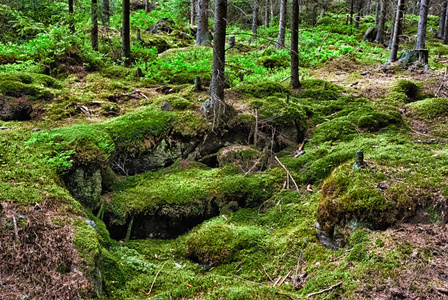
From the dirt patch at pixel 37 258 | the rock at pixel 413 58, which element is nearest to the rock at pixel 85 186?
the dirt patch at pixel 37 258

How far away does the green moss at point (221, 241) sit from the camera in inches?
194

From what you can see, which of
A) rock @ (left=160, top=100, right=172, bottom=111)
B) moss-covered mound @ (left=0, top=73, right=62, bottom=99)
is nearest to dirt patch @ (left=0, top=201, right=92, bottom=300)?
rock @ (left=160, top=100, right=172, bottom=111)

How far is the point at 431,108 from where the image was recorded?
8.30 meters

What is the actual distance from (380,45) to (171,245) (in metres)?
21.8

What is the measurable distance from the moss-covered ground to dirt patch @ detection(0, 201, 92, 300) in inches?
0.9

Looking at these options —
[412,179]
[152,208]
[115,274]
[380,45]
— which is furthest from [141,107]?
Answer: [380,45]

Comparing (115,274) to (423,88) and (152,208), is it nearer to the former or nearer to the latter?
(152,208)

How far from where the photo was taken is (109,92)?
911cm

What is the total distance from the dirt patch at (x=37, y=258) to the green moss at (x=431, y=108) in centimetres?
878

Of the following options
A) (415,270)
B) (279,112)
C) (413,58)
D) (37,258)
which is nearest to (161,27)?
(413,58)

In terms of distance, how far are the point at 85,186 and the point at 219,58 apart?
4.01 m

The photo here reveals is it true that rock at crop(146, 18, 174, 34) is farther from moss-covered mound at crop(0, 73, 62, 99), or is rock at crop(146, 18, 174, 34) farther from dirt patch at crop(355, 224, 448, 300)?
dirt patch at crop(355, 224, 448, 300)

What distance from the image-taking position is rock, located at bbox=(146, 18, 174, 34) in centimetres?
1901

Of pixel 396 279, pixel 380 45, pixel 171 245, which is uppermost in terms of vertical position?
pixel 380 45
